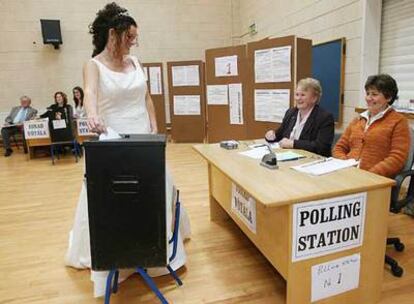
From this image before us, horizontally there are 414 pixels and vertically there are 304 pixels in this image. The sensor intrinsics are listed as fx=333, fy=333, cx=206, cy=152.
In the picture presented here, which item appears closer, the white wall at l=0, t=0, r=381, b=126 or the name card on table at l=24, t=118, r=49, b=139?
the name card on table at l=24, t=118, r=49, b=139

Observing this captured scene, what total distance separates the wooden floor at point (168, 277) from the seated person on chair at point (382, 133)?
62 centimetres

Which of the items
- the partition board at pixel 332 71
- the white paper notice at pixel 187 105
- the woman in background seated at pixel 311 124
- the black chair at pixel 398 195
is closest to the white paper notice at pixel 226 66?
the partition board at pixel 332 71

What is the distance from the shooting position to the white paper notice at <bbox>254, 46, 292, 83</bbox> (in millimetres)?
3311

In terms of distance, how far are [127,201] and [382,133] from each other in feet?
5.11

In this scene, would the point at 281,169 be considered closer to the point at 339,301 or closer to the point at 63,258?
the point at 339,301

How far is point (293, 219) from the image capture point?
4.67 ft

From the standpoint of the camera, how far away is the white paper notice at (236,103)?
14.6 ft

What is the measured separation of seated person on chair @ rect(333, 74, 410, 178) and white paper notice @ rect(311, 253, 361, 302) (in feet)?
2.13

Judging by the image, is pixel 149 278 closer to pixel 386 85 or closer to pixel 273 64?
pixel 386 85

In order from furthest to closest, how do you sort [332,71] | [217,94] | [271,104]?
[217,94]
[332,71]
[271,104]

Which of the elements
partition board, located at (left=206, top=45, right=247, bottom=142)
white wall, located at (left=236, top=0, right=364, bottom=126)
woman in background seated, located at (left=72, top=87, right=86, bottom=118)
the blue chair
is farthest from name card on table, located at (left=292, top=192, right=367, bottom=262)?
woman in background seated, located at (left=72, top=87, right=86, bottom=118)

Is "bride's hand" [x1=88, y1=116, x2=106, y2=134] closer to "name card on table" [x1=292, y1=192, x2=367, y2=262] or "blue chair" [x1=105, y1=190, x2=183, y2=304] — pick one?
"blue chair" [x1=105, y1=190, x2=183, y2=304]

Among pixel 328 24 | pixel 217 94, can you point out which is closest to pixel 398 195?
pixel 328 24

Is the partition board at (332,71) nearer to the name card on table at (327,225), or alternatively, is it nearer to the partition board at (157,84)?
the name card on table at (327,225)
